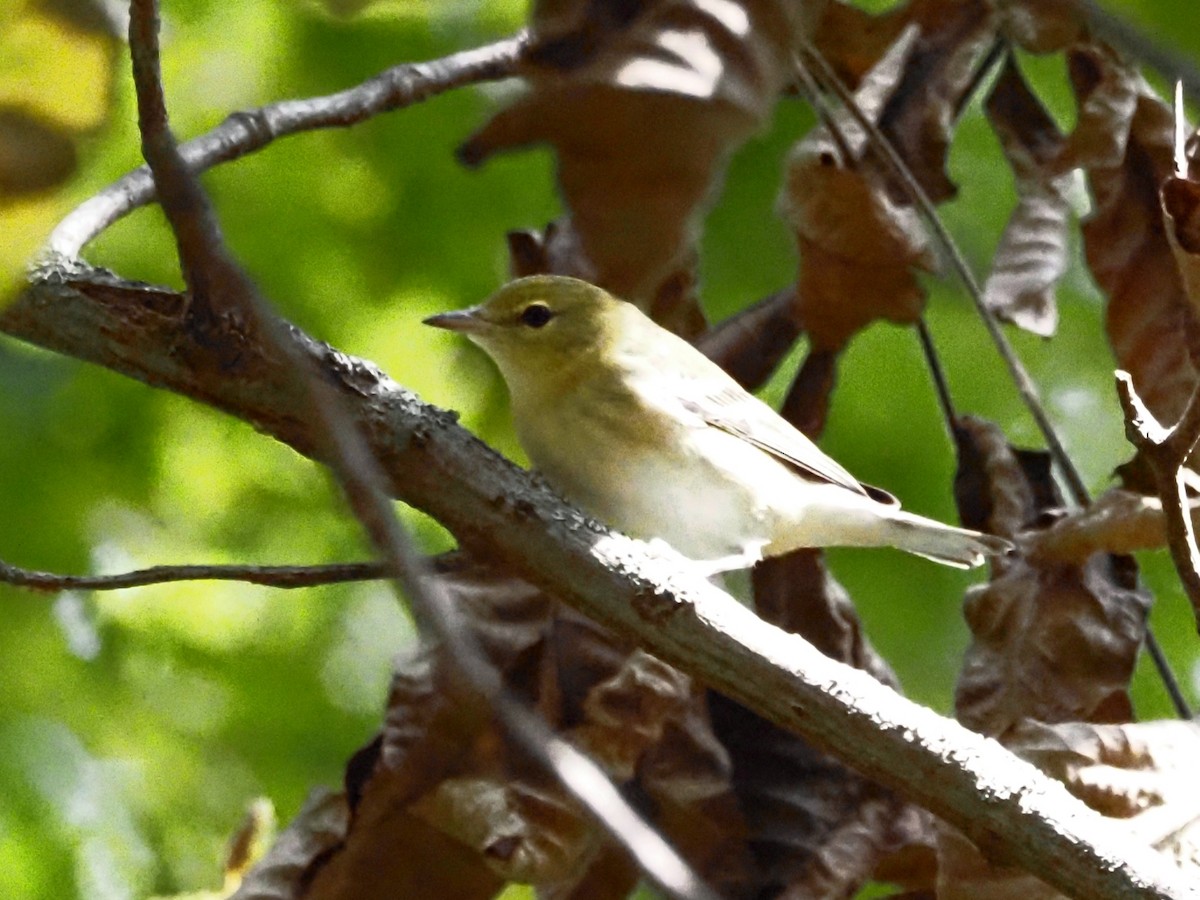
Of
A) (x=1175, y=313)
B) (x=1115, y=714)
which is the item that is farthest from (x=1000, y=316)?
(x=1115, y=714)

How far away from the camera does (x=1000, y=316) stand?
2.94 meters

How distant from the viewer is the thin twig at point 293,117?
250 centimetres

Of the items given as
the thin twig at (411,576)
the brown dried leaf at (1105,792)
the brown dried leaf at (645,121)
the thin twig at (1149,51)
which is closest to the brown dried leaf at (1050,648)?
the brown dried leaf at (1105,792)

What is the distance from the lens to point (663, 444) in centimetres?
A: 333

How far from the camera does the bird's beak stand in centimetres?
328

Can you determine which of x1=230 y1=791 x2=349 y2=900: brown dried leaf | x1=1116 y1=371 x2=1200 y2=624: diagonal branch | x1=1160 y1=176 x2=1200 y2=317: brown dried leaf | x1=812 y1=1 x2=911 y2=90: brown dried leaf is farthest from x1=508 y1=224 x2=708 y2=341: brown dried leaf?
x1=1160 y1=176 x2=1200 y2=317: brown dried leaf

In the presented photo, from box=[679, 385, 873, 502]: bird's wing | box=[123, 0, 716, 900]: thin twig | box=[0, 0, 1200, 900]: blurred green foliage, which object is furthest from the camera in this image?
box=[0, 0, 1200, 900]: blurred green foliage

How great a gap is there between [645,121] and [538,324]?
2249 mm

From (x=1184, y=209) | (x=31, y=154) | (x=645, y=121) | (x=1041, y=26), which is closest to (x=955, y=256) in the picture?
(x=1041, y=26)

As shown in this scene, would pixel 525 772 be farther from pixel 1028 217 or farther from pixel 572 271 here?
pixel 1028 217

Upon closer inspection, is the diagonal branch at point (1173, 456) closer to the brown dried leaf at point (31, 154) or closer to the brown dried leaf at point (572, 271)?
the brown dried leaf at point (31, 154)

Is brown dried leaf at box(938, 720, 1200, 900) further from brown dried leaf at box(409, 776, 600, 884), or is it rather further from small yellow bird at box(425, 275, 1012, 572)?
small yellow bird at box(425, 275, 1012, 572)

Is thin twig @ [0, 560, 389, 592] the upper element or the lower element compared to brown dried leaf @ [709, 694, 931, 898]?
upper

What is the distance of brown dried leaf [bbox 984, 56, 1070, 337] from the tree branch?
3.82 ft
